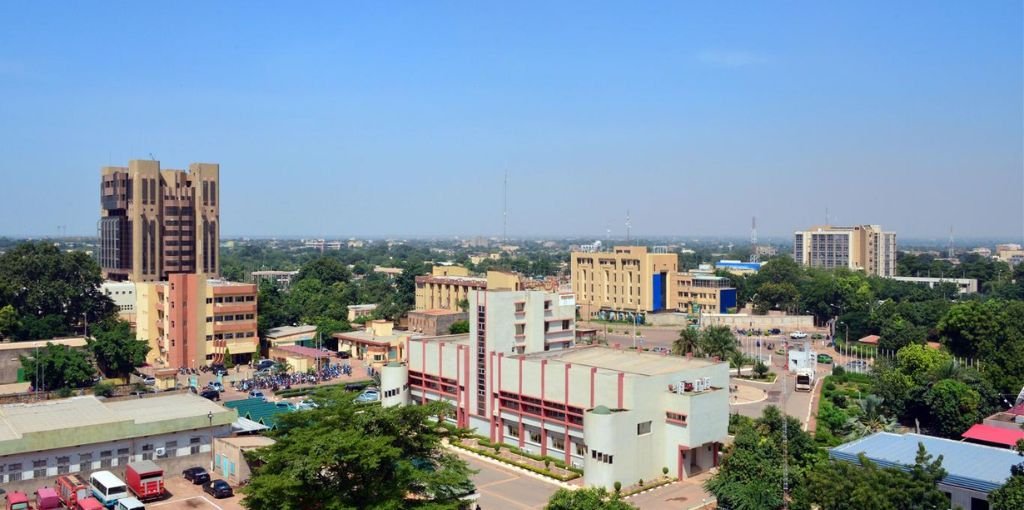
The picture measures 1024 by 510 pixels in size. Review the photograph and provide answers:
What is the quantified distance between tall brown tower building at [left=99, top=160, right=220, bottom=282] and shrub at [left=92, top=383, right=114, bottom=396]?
2795cm

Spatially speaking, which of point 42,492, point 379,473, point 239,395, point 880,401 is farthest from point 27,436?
point 880,401

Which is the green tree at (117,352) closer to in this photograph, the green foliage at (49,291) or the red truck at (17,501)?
the green foliage at (49,291)

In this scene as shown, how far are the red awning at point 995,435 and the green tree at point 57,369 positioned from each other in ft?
135

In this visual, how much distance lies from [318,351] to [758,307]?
45.7m

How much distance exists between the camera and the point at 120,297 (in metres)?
69.1

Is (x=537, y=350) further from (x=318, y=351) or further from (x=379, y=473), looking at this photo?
(x=318, y=351)

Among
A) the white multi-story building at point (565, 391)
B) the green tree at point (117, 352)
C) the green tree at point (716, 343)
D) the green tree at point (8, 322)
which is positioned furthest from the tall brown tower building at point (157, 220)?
the green tree at point (716, 343)

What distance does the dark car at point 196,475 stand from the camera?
29.4m

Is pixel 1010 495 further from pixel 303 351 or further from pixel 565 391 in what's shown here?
pixel 303 351

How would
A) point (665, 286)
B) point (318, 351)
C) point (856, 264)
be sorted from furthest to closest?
point (856, 264) → point (665, 286) → point (318, 351)

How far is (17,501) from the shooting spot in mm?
26594

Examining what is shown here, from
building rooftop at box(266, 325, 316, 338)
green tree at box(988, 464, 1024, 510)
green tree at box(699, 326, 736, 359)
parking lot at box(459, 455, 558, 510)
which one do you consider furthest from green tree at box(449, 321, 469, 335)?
green tree at box(988, 464, 1024, 510)

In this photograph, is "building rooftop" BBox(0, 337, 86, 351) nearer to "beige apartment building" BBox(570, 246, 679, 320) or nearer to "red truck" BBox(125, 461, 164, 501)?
"red truck" BBox(125, 461, 164, 501)

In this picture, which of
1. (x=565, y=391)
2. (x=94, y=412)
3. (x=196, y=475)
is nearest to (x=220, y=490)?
(x=196, y=475)
